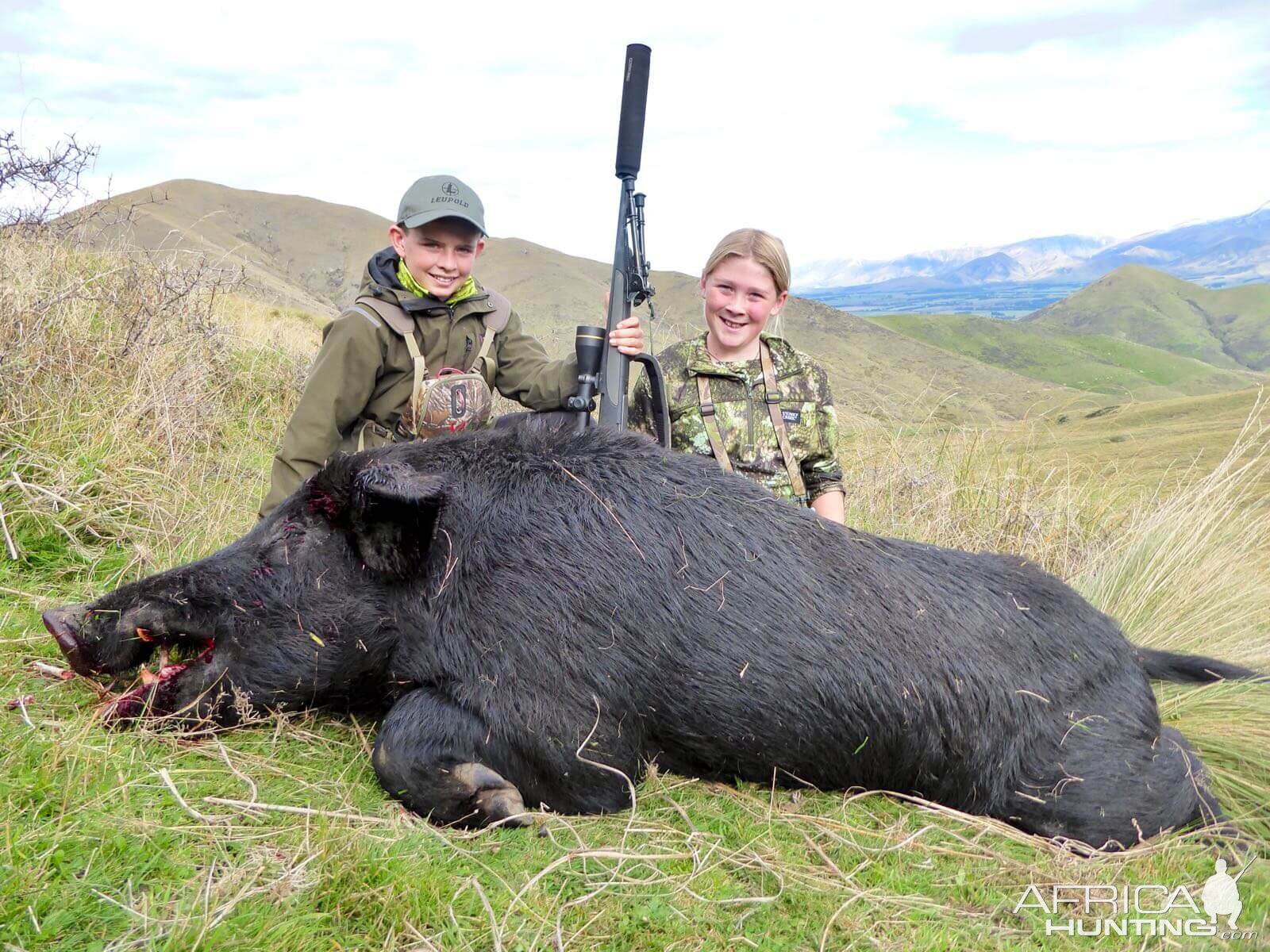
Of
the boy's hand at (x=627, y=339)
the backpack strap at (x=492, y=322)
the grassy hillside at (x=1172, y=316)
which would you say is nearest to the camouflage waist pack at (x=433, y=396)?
the backpack strap at (x=492, y=322)

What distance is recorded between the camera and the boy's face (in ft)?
14.1

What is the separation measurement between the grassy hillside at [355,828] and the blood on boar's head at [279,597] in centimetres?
25

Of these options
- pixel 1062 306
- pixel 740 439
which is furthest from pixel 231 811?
pixel 1062 306

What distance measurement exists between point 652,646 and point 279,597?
123 cm

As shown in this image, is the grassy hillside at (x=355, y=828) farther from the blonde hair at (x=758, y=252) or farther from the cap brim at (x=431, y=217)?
the blonde hair at (x=758, y=252)

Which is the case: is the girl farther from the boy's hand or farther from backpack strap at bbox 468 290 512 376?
backpack strap at bbox 468 290 512 376

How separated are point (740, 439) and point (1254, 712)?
246cm

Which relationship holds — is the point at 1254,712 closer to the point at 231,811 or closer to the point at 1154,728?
the point at 1154,728

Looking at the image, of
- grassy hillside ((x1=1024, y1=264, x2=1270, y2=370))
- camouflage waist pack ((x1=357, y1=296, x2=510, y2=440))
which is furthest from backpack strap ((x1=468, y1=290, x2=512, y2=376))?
grassy hillside ((x1=1024, y1=264, x2=1270, y2=370))

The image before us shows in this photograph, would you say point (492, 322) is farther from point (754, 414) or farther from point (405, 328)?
point (754, 414)

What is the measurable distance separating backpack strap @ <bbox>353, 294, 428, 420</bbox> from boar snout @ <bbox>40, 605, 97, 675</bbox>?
179 cm

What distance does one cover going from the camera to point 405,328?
429cm

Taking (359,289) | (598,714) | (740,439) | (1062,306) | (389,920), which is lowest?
(389,920)

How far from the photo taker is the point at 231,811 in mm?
2367
